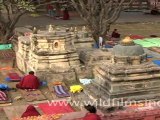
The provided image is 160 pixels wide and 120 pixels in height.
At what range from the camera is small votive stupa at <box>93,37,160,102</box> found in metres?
14.2

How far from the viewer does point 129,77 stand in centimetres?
1439

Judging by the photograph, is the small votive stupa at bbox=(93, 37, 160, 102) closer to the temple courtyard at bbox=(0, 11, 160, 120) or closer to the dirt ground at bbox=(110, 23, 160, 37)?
the temple courtyard at bbox=(0, 11, 160, 120)

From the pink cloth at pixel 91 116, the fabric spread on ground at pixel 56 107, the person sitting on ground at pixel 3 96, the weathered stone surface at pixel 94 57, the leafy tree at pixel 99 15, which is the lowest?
the fabric spread on ground at pixel 56 107

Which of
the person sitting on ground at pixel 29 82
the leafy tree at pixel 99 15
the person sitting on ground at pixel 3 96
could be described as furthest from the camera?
the leafy tree at pixel 99 15

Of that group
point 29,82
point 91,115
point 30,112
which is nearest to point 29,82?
point 29,82

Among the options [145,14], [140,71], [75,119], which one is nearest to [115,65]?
[140,71]

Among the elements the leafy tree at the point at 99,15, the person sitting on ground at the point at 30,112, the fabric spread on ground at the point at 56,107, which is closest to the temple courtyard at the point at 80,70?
the fabric spread on ground at the point at 56,107

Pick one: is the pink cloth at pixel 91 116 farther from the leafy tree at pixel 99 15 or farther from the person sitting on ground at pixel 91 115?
the leafy tree at pixel 99 15

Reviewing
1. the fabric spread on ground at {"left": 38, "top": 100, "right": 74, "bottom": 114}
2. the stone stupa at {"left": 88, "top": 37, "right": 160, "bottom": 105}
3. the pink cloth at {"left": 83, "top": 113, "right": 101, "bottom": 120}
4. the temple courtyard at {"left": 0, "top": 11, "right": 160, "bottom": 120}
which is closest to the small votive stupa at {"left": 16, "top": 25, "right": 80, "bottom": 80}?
the temple courtyard at {"left": 0, "top": 11, "right": 160, "bottom": 120}

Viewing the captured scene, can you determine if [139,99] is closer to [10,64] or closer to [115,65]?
[115,65]

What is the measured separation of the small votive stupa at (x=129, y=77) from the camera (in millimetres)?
14242

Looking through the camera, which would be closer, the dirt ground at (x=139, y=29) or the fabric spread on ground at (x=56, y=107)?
the fabric spread on ground at (x=56, y=107)

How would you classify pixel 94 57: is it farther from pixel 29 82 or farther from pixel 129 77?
pixel 129 77

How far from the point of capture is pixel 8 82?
19594 mm
